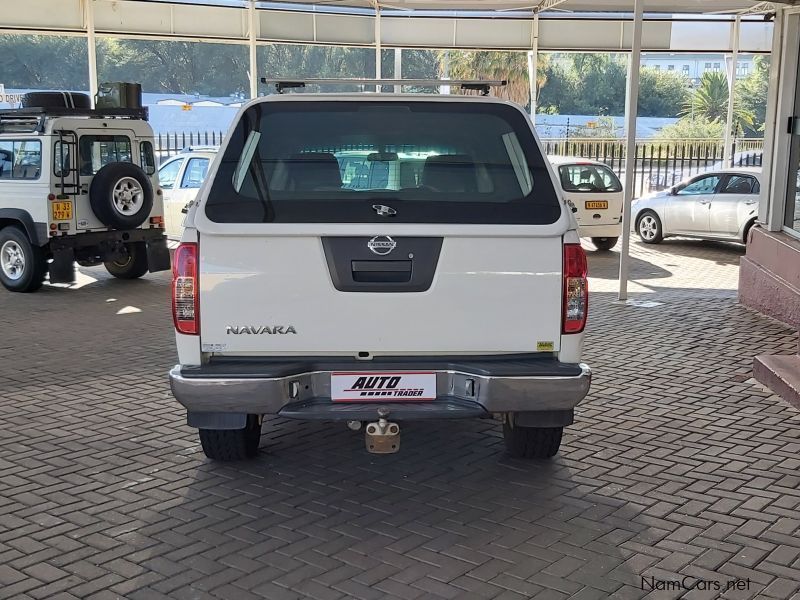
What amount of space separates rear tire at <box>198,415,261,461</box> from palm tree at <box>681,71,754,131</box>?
136 ft

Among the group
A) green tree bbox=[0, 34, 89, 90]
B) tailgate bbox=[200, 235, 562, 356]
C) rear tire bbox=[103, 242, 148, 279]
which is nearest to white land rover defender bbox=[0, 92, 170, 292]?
rear tire bbox=[103, 242, 148, 279]

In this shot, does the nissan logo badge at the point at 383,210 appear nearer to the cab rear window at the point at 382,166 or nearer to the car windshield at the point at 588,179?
the cab rear window at the point at 382,166

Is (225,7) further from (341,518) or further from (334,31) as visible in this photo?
(341,518)

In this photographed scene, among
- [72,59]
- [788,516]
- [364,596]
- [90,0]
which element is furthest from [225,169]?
[72,59]

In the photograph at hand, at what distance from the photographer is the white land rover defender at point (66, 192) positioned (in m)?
11.3

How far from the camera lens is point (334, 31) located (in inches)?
784

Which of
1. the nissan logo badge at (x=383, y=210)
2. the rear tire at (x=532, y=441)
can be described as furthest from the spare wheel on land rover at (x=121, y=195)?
the nissan logo badge at (x=383, y=210)

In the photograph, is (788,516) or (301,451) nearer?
(788,516)

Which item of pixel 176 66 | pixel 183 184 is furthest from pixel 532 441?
pixel 176 66

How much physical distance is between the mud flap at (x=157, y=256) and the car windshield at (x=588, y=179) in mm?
6625

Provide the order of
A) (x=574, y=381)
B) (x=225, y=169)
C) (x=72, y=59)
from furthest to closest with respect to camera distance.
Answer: (x=72, y=59) → (x=225, y=169) → (x=574, y=381)

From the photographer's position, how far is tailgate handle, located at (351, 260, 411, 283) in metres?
4.34

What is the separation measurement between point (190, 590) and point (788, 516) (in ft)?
9.47

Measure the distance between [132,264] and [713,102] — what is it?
37.6 metres
